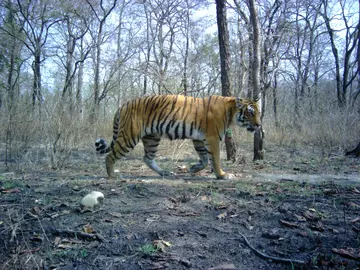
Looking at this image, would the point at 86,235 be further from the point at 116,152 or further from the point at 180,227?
the point at 116,152

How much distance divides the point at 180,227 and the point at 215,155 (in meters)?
2.64

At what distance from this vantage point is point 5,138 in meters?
6.75

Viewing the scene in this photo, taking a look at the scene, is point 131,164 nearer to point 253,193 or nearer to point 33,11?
point 253,193

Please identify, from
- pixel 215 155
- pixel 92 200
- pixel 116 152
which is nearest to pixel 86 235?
pixel 92 200

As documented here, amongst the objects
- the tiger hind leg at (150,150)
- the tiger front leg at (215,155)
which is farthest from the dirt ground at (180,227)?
the tiger hind leg at (150,150)

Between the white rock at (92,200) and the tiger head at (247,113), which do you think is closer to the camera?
the white rock at (92,200)

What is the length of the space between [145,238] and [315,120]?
1004 cm

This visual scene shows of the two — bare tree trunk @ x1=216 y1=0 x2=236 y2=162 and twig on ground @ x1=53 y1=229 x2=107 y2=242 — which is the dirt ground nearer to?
twig on ground @ x1=53 y1=229 x2=107 y2=242

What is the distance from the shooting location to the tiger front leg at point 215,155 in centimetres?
552

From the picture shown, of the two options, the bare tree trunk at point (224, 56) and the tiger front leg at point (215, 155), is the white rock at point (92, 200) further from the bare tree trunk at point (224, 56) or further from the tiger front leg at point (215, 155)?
the bare tree trunk at point (224, 56)

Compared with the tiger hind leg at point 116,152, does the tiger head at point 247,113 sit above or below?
above

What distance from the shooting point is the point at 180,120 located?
18.9 feet

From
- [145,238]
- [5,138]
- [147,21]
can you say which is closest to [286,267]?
[145,238]

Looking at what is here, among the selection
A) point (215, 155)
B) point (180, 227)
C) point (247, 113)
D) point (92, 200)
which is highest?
point (247, 113)
